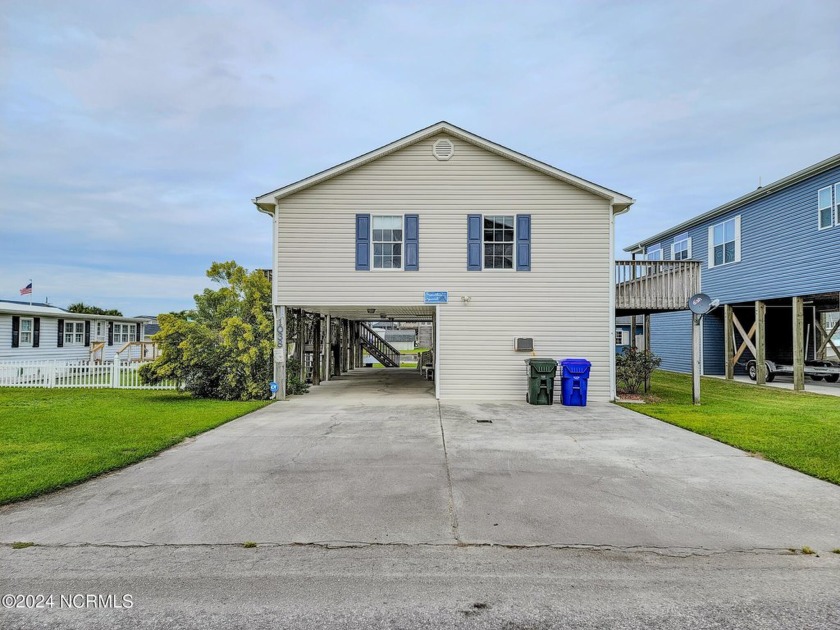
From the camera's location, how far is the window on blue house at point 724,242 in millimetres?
18391

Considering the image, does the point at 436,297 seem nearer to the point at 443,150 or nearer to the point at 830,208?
the point at 443,150

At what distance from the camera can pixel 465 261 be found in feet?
41.8

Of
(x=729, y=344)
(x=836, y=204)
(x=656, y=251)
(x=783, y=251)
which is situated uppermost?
(x=656, y=251)

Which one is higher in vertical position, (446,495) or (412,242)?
(412,242)

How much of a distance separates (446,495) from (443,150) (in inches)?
411

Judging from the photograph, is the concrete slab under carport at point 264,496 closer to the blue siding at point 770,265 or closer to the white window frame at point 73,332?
the blue siding at point 770,265

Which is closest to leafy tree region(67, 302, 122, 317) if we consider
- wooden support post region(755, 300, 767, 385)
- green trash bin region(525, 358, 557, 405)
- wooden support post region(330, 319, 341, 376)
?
wooden support post region(330, 319, 341, 376)

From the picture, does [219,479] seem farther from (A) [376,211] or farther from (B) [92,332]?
(B) [92,332]

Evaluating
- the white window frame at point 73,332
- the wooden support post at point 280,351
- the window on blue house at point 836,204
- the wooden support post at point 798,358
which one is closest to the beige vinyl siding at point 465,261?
the wooden support post at point 280,351

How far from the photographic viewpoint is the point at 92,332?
2566 centimetres

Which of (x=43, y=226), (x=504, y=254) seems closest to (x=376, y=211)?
(x=504, y=254)

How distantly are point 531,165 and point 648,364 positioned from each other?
6999 millimetres

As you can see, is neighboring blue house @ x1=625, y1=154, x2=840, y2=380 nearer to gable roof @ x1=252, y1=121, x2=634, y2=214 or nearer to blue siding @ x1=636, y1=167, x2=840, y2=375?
blue siding @ x1=636, y1=167, x2=840, y2=375

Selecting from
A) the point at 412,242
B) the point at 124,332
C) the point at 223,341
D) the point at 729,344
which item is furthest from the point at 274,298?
the point at 124,332
